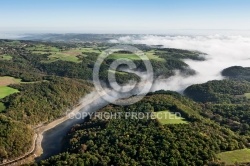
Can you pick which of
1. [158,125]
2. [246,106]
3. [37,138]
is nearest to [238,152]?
[158,125]

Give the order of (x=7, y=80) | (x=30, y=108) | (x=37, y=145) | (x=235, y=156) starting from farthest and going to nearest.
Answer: (x=7, y=80)
(x=30, y=108)
(x=37, y=145)
(x=235, y=156)

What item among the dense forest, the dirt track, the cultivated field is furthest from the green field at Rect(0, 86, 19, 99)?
the dirt track

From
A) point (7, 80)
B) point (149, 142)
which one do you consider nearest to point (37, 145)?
point (149, 142)

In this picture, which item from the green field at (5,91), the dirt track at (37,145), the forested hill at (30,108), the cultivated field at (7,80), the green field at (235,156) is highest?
the cultivated field at (7,80)

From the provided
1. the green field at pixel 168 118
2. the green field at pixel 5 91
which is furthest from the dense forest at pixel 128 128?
the green field at pixel 5 91

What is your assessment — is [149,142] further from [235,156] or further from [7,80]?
[7,80]

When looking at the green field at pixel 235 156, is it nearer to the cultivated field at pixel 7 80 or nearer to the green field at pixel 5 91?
the green field at pixel 5 91

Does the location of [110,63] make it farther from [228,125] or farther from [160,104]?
[228,125]

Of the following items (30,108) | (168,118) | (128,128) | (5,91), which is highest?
(168,118)
